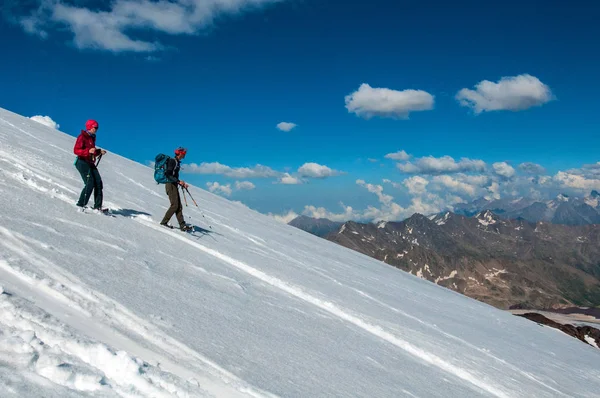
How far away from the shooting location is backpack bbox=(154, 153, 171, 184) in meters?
13.4

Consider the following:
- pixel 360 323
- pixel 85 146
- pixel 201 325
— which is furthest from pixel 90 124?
pixel 360 323

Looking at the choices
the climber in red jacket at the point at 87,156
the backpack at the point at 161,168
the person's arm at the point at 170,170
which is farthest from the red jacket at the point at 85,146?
the person's arm at the point at 170,170

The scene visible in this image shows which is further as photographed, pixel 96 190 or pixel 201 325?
pixel 96 190

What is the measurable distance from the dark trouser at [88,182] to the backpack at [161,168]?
2029 mm

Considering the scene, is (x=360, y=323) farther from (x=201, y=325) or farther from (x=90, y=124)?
(x=90, y=124)

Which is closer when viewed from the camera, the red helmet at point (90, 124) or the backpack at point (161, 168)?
the red helmet at point (90, 124)

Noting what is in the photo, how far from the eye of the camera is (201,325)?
6086 mm

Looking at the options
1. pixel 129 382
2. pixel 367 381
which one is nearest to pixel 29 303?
pixel 129 382

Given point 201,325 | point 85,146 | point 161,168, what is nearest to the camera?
point 201,325

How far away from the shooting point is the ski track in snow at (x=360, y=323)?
29.2ft

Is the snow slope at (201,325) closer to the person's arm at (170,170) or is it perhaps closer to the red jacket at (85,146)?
the red jacket at (85,146)

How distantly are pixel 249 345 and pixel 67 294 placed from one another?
248 cm

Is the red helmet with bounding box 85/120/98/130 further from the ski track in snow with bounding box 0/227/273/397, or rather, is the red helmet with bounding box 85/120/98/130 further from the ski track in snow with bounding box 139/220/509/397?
the ski track in snow with bounding box 0/227/273/397

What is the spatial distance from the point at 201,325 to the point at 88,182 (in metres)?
7.22
